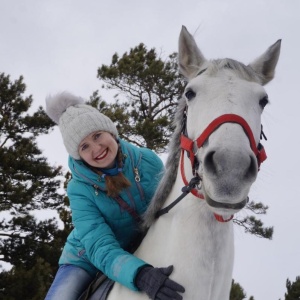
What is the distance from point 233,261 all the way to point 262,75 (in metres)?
1.19

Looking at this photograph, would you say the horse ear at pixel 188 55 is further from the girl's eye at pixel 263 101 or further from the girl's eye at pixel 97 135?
the girl's eye at pixel 97 135

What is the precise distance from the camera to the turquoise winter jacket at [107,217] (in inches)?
107

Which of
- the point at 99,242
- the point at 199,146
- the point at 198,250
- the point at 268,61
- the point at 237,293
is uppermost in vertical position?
the point at 237,293

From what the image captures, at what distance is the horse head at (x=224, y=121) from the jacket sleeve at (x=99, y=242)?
727mm

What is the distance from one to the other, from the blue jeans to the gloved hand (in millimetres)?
802

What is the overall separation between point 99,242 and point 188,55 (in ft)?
4.43

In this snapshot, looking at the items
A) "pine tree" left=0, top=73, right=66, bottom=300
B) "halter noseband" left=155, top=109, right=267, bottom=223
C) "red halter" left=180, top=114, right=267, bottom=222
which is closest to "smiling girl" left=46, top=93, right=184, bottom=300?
"halter noseband" left=155, top=109, right=267, bottom=223

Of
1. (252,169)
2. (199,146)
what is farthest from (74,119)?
(252,169)

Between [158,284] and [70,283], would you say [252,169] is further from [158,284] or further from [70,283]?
[70,283]

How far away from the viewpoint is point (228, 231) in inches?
100.0

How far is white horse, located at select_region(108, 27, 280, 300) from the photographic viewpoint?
2.04 metres

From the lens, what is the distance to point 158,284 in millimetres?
2426

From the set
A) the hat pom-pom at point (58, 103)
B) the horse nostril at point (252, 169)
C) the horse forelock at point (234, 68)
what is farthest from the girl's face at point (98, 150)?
the horse nostril at point (252, 169)

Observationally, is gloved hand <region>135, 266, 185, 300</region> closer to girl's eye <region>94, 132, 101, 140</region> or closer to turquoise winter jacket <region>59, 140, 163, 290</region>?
turquoise winter jacket <region>59, 140, 163, 290</region>
